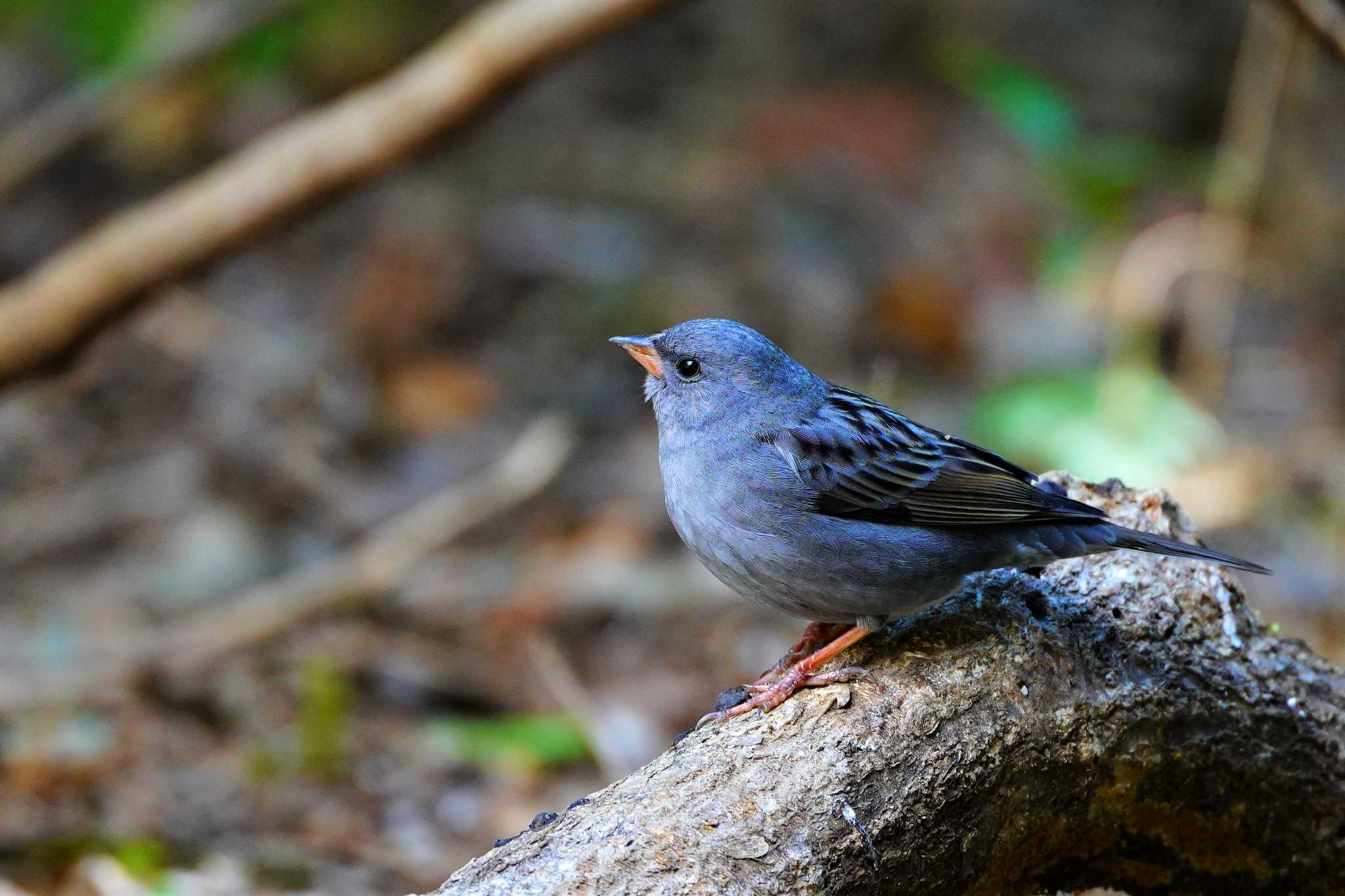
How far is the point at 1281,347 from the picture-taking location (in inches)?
383

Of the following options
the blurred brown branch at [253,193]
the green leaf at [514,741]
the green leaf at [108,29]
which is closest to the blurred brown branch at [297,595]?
the green leaf at [514,741]

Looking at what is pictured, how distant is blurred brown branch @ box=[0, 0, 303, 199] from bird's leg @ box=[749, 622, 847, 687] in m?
5.51

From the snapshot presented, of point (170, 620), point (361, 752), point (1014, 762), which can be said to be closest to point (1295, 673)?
point (1014, 762)

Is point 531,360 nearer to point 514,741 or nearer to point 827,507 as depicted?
point 514,741

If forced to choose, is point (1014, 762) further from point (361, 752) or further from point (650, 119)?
point (650, 119)

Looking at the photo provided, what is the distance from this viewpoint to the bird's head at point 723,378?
3742mm

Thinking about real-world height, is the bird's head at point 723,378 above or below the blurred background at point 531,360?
below

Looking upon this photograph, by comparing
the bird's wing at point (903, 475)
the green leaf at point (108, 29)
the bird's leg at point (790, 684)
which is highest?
the green leaf at point (108, 29)

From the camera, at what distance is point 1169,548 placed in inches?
125

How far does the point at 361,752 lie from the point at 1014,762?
355 centimetres

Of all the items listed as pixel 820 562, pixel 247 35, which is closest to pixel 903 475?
pixel 820 562

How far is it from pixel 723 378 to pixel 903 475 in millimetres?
589

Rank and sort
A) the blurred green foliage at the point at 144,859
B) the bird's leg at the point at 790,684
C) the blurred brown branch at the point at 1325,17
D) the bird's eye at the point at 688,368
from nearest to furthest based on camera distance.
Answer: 1. the bird's leg at the point at 790,684
2. the bird's eye at the point at 688,368
3. the blurred green foliage at the point at 144,859
4. the blurred brown branch at the point at 1325,17

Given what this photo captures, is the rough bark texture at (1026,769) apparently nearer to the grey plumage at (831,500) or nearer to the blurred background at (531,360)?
the grey plumage at (831,500)
